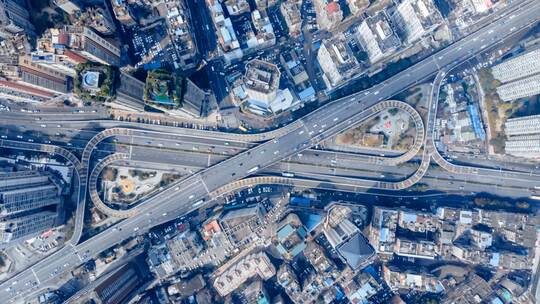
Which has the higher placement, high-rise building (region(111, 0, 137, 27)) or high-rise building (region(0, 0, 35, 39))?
high-rise building (region(0, 0, 35, 39))

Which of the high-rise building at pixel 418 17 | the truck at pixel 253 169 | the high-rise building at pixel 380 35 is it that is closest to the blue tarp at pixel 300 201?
the truck at pixel 253 169

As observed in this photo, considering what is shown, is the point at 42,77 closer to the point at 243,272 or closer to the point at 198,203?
the point at 198,203

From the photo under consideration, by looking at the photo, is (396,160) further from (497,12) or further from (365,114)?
(497,12)

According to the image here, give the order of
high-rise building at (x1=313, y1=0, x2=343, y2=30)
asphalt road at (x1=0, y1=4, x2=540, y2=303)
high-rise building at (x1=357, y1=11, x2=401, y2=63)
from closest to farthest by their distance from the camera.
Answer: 1. high-rise building at (x1=357, y1=11, x2=401, y2=63)
2. high-rise building at (x1=313, y1=0, x2=343, y2=30)
3. asphalt road at (x1=0, y1=4, x2=540, y2=303)

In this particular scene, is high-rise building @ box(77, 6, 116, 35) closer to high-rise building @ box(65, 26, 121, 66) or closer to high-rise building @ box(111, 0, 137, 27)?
high-rise building @ box(111, 0, 137, 27)

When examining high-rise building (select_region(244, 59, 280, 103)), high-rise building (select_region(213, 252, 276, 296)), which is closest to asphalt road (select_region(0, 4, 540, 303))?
high-rise building (select_region(244, 59, 280, 103))

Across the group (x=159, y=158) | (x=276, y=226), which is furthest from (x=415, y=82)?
(x=159, y=158)
